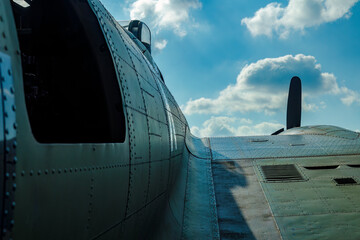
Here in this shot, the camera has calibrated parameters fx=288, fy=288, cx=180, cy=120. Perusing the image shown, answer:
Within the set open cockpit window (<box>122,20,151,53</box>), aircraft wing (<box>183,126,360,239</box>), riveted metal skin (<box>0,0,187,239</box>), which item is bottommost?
aircraft wing (<box>183,126,360,239</box>)

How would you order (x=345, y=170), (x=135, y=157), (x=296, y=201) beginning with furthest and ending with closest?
(x=345, y=170)
(x=296, y=201)
(x=135, y=157)

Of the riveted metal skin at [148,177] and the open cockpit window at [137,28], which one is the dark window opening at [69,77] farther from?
the open cockpit window at [137,28]

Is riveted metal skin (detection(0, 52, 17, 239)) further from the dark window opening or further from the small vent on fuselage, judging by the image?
the small vent on fuselage

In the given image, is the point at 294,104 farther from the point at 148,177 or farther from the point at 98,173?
the point at 98,173

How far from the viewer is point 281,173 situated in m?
8.02

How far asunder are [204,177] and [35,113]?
5.20m

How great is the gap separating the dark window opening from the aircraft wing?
3.33 m

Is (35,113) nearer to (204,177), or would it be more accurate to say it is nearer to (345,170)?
(204,177)

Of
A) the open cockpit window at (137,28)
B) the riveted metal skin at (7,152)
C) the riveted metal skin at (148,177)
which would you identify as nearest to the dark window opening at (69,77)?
the riveted metal skin at (148,177)

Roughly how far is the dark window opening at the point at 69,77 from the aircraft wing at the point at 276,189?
3.33 m

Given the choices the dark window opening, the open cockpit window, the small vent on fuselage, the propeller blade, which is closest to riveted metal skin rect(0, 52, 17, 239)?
the dark window opening

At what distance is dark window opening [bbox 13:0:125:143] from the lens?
3.75 metres

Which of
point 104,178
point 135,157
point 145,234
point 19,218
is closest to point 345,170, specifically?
point 145,234

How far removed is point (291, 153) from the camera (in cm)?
913
